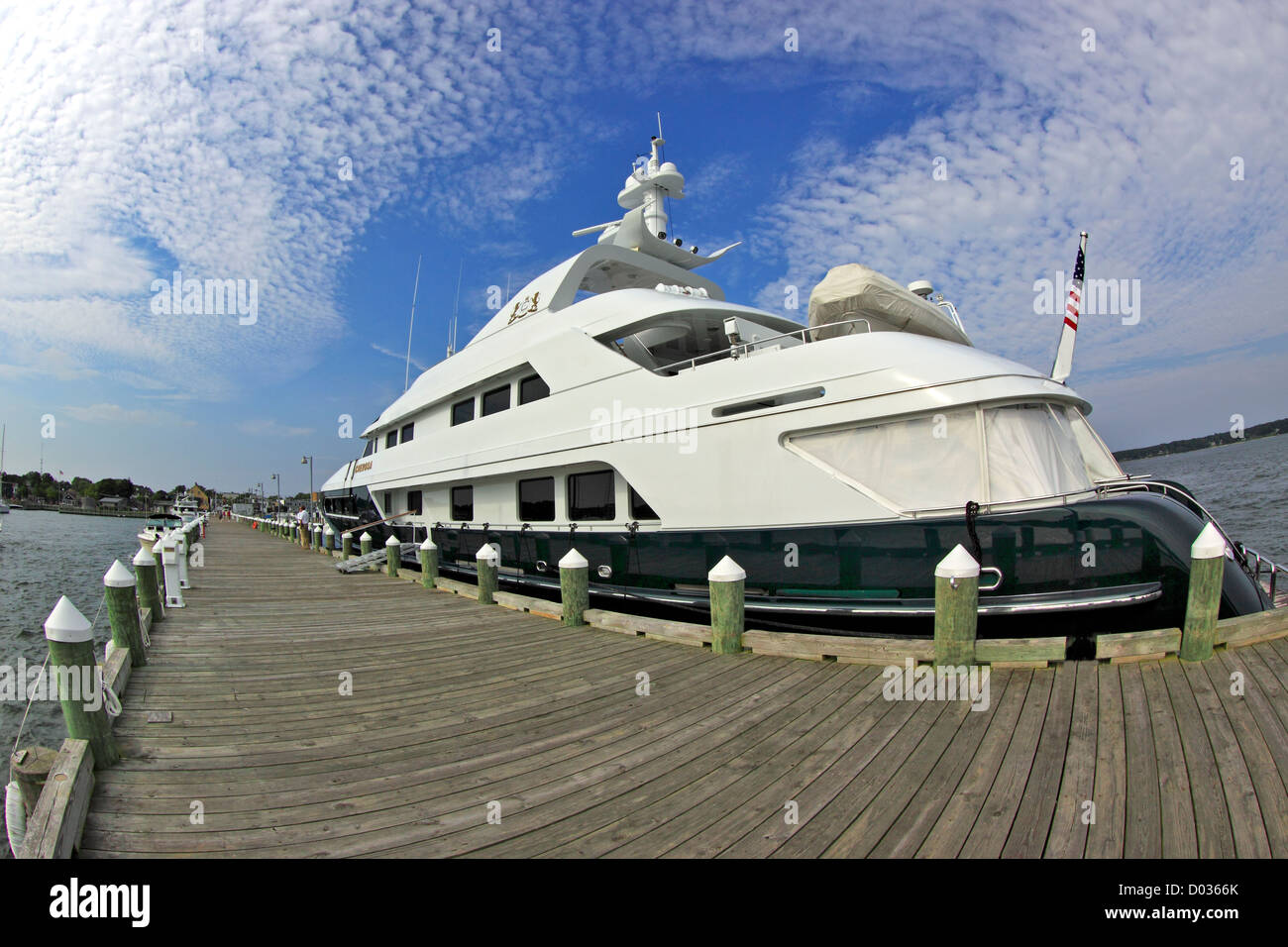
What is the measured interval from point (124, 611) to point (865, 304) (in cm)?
891

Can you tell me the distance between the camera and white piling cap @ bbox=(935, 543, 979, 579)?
4.61 meters

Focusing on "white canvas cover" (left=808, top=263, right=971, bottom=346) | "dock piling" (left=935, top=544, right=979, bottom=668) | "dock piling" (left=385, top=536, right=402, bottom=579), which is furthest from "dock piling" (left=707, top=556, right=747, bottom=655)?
"dock piling" (left=385, top=536, right=402, bottom=579)

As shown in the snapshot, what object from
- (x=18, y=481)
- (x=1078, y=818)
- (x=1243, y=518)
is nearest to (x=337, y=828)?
(x=1078, y=818)

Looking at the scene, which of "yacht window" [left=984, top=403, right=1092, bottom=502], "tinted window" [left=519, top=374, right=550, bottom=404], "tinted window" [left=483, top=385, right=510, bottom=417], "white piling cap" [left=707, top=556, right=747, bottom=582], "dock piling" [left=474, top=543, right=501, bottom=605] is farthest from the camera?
"tinted window" [left=483, top=385, right=510, bottom=417]

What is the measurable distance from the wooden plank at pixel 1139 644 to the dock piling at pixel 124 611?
819cm

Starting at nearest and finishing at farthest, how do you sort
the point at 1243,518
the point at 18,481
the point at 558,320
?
the point at 558,320
the point at 1243,518
the point at 18,481

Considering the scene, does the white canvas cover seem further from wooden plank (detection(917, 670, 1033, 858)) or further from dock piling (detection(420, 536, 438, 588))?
dock piling (detection(420, 536, 438, 588))

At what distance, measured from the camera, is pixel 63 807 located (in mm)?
2736

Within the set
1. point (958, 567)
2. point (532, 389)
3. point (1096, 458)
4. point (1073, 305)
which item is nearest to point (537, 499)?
point (532, 389)

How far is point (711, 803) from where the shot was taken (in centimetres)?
305

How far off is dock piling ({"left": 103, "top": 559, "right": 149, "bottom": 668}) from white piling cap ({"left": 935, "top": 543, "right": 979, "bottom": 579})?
22.8 ft

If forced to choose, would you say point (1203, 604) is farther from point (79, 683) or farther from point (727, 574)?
point (79, 683)
